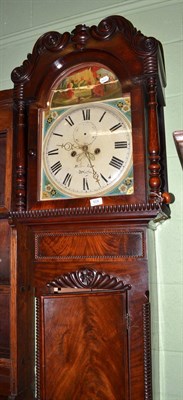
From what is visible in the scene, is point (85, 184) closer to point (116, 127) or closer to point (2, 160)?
point (116, 127)

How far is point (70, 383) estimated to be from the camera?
1.10 metres

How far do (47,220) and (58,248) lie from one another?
0.10m

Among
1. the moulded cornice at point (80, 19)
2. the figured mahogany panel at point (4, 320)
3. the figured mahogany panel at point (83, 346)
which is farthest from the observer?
the moulded cornice at point (80, 19)

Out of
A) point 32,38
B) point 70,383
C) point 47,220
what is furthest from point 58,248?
point 32,38

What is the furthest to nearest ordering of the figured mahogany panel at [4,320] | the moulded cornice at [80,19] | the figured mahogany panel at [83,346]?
1. the moulded cornice at [80,19]
2. the figured mahogany panel at [4,320]
3. the figured mahogany panel at [83,346]

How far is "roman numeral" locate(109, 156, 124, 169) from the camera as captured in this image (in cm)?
118

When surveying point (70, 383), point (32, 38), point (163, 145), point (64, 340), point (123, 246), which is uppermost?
point (32, 38)

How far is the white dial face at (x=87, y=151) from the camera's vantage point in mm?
1191

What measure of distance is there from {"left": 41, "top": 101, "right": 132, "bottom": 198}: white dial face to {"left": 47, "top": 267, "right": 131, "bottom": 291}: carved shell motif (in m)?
0.26

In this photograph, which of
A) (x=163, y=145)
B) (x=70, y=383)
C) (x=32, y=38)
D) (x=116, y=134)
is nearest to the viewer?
(x=70, y=383)

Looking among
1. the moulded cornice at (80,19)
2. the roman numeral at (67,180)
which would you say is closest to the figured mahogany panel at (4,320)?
the roman numeral at (67,180)

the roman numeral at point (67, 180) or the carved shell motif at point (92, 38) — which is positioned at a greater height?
the carved shell motif at point (92, 38)

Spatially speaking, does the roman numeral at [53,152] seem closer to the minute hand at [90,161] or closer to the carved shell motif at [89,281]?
the minute hand at [90,161]

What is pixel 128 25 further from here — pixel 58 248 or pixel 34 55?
pixel 58 248
